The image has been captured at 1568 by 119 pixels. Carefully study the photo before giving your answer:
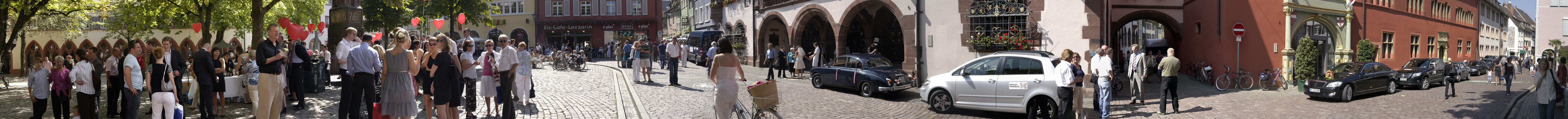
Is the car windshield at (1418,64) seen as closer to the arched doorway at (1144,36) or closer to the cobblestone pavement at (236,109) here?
the arched doorway at (1144,36)

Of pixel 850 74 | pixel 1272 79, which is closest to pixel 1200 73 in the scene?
pixel 1272 79

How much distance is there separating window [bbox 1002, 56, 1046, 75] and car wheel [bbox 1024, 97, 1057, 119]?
276 millimetres

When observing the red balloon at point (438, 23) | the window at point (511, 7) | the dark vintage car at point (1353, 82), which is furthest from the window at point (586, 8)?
the dark vintage car at point (1353, 82)

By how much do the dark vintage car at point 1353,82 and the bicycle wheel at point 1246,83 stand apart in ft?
2.80

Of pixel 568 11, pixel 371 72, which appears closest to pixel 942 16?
pixel 371 72

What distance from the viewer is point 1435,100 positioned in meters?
9.45

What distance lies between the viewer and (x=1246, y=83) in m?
11.0

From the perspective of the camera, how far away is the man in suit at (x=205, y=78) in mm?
5625

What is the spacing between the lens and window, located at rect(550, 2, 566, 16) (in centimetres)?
3350

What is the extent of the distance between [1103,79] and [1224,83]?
5.69 m

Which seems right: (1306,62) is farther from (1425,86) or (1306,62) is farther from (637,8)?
(637,8)

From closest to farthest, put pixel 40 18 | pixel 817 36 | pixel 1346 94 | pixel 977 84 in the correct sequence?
1. pixel 977 84
2. pixel 1346 94
3. pixel 817 36
4. pixel 40 18

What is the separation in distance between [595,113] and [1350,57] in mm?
9080

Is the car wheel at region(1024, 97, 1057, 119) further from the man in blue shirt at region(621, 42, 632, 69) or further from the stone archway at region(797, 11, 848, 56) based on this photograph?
the man in blue shirt at region(621, 42, 632, 69)
